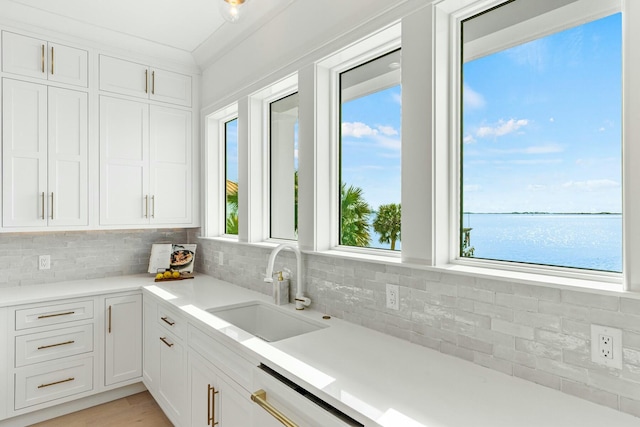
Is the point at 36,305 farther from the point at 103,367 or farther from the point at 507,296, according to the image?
the point at 507,296

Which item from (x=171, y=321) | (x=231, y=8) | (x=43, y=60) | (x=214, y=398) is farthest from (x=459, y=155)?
(x=43, y=60)

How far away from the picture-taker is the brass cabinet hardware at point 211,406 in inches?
71.9

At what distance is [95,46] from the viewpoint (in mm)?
2920

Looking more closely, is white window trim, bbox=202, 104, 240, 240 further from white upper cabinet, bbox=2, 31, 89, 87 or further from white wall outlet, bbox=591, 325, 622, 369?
white wall outlet, bbox=591, 325, 622, 369

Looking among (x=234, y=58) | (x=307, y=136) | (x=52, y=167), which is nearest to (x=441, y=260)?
(x=307, y=136)

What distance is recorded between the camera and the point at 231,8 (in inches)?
62.4

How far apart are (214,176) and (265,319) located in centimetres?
161

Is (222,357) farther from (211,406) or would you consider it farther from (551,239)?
(551,239)

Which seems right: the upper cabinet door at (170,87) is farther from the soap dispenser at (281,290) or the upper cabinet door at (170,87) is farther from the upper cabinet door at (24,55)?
the soap dispenser at (281,290)

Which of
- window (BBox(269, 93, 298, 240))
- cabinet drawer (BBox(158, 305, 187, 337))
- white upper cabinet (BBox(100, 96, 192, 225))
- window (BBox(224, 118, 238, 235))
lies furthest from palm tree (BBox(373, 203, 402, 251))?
white upper cabinet (BBox(100, 96, 192, 225))

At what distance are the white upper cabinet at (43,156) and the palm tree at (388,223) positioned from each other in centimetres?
231

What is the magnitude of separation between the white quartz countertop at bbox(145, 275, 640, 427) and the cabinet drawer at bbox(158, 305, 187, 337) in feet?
1.77

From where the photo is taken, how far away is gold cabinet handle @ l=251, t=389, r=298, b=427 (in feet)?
4.26

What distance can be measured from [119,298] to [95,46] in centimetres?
197
